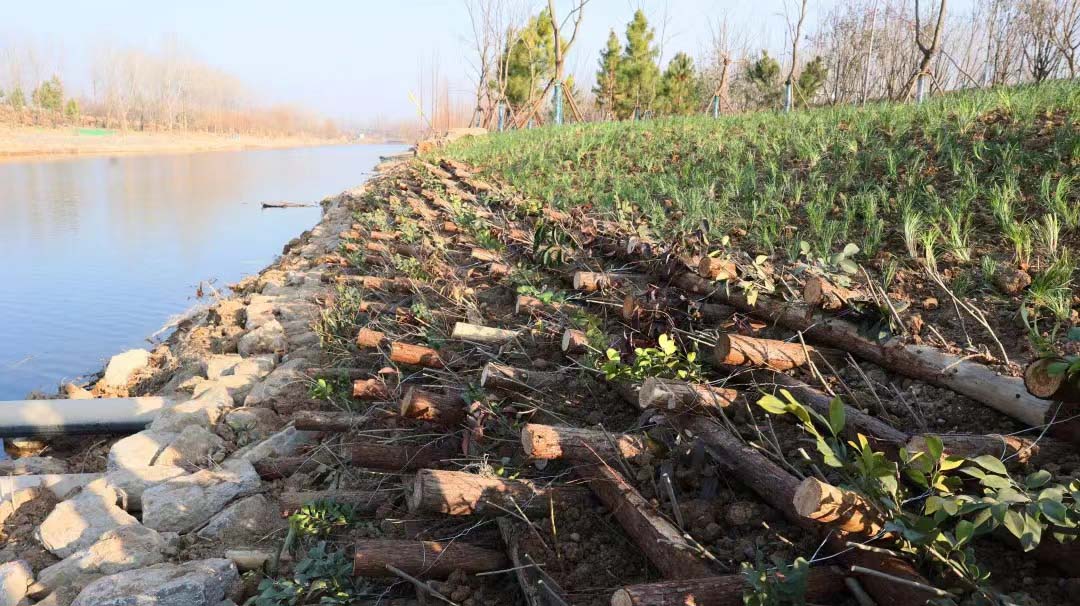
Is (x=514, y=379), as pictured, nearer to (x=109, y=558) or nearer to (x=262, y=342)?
(x=109, y=558)

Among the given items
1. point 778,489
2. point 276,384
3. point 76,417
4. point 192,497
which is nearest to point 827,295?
point 778,489

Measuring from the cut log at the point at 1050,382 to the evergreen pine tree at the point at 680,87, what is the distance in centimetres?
2399

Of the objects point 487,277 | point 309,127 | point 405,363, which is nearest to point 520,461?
point 405,363

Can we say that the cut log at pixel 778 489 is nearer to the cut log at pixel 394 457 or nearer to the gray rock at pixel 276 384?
the cut log at pixel 394 457

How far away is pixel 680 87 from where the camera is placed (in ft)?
83.3

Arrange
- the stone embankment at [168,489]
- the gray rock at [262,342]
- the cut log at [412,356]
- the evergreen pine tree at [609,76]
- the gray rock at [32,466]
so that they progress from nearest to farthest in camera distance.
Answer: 1. the stone embankment at [168,489]
2. the cut log at [412,356]
3. the gray rock at [32,466]
4. the gray rock at [262,342]
5. the evergreen pine tree at [609,76]

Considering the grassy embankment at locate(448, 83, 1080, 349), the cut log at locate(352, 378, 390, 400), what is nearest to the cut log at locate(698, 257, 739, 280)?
the grassy embankment at locate(448, 83, 1080, 349)

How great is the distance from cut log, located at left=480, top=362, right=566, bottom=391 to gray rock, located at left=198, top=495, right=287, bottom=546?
1017 millimetres

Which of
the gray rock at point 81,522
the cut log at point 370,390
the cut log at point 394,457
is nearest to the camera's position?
the cut log at point 394,457

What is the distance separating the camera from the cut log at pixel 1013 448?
1843 mm

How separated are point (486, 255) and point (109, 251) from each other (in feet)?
34.1

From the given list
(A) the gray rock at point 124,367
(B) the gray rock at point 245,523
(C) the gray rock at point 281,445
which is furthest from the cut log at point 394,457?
(A) the gray rock at point 124,367

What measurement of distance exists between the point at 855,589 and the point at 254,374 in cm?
408

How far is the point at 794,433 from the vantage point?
224 cm
